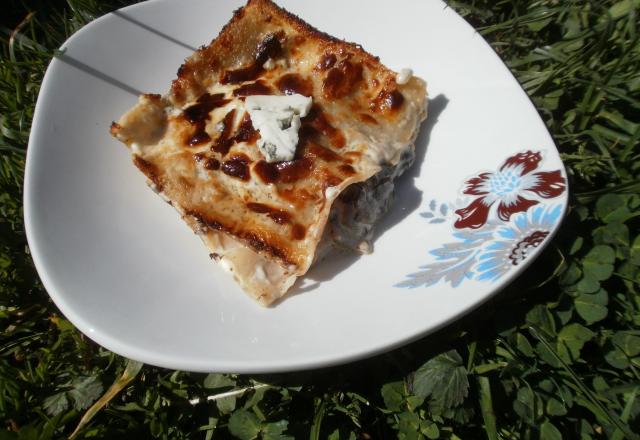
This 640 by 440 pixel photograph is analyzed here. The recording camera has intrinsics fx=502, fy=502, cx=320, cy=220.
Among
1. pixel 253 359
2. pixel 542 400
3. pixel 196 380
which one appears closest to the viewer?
pixel 253 359

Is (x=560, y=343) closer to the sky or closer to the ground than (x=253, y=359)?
closer to the ground

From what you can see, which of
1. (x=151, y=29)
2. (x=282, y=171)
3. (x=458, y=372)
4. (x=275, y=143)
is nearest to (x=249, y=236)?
(x=282, y=171)

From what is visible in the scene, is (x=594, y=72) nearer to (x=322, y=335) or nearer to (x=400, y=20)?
(x=400, y=20)

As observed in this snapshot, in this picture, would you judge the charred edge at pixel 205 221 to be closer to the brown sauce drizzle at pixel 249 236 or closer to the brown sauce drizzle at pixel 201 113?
the brown sauce drizzle at pixel 249 236

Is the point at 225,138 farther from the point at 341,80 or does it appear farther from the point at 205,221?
the point at 341,80

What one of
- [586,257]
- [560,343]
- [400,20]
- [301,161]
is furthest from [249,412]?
[400,20]

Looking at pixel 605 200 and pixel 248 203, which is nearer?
pixel 248 203

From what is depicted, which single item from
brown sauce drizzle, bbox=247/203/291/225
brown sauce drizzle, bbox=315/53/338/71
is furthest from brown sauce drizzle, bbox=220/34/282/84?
brown sauce drizzle, bbox=247/203/291/225
